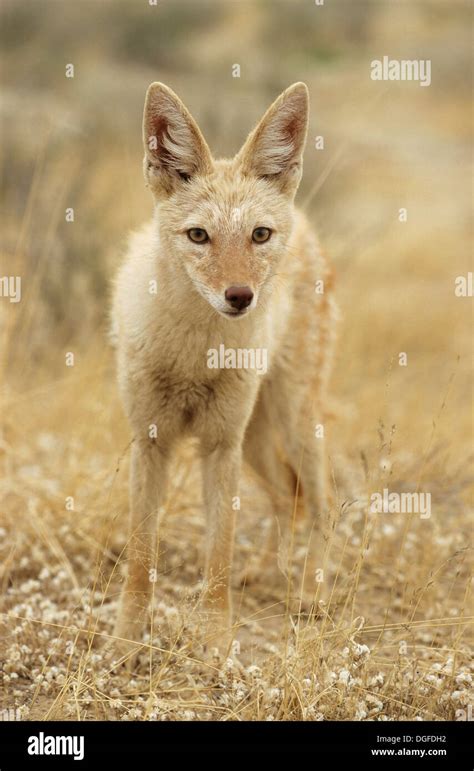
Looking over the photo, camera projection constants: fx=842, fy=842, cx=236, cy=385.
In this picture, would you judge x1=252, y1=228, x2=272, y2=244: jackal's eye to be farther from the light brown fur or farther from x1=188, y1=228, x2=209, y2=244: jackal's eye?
x1=188, y1=228, x2=209, y2=244: jackal's eye

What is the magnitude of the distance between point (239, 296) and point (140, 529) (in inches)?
59.4

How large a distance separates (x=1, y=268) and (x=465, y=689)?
5.28 metres

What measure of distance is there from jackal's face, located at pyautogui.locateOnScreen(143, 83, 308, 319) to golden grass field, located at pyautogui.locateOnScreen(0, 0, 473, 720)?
35.7 inches

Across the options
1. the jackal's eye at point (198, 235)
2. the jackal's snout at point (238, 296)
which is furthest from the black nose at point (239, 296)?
the jackal's eye at point (198, 235)

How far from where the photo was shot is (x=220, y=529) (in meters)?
4.47

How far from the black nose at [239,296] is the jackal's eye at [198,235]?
362 millimetres

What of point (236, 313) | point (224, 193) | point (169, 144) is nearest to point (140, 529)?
point (236, 313)

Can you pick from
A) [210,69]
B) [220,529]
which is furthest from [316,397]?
[210,69]

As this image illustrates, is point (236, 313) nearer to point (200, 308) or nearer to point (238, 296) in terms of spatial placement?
point (238, 296)

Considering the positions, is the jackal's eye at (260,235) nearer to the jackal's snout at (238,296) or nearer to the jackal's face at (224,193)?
the jackal's face at (224,193)

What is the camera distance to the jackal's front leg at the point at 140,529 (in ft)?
14.4

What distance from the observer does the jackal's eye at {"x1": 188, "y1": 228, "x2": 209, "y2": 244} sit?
380 cm

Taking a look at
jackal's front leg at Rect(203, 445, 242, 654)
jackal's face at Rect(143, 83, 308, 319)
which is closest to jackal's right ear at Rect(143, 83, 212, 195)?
jackal's face at Rect(143, 83, 308, 319)
